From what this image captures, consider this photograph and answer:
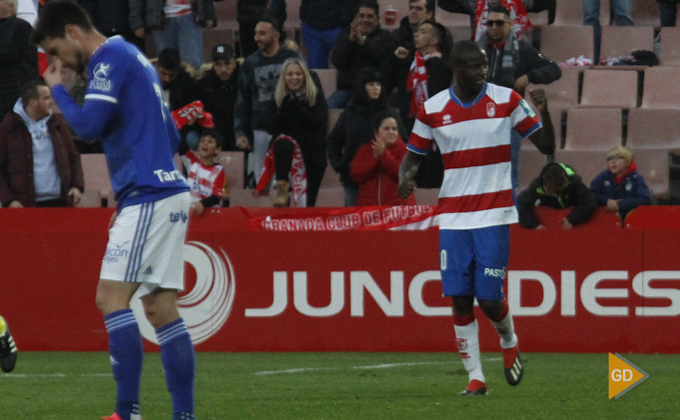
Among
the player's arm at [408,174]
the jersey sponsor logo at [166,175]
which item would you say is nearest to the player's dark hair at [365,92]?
the player's arm at [408,174]

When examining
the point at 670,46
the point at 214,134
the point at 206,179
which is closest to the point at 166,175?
the point at 206,179

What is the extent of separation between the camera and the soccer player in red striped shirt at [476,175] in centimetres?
652

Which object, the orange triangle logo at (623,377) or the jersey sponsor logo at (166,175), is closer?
the jersey sponsor logo at (166,175)

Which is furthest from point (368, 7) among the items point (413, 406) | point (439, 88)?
point (413, 406)

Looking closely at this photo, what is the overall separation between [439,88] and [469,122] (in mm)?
4502

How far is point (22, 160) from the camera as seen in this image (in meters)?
10.1

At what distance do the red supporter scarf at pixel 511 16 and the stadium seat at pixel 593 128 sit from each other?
115 centimetres

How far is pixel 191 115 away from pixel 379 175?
2309 mm

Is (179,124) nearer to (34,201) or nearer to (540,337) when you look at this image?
(34,201)

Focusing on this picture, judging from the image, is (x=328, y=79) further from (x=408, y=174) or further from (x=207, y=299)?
(x=408, y=174)

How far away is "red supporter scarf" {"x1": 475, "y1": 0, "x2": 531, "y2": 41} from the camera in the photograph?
11.6m

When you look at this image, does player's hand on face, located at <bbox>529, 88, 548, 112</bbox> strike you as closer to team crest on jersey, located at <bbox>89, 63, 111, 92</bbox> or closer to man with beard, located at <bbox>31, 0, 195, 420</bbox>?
man with beard, located at <bbox>31, 0, 195, 420</bbox>

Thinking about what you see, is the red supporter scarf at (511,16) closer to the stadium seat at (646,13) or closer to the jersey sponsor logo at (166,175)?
the stadium seat at (646,13)

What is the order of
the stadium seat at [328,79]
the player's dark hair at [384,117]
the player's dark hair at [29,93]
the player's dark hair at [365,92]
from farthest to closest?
the stadium seat at [328,79] → the player's dark hair at [365,92] → the player's dark hair at [384,117] → the player's dark hair at [29,93]
